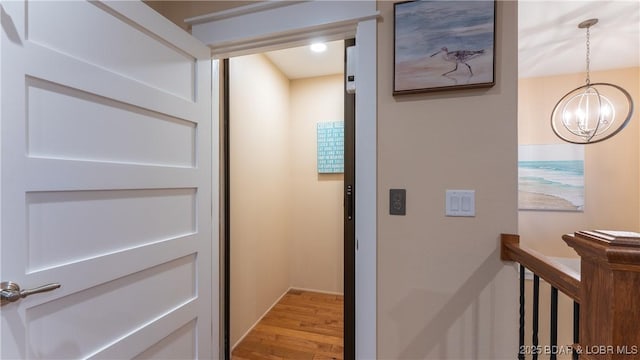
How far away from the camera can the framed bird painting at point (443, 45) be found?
3.78 feet

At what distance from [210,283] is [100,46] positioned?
1.20 metres

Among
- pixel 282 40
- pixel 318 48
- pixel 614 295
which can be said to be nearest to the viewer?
pixel 614 295

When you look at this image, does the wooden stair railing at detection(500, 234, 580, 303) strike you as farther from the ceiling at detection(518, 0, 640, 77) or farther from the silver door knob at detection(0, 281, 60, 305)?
the ceiling at detection(518, 0, 640, 77)

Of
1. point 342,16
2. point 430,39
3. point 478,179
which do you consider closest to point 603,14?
point 430,39

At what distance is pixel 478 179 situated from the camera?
1186 millimetres

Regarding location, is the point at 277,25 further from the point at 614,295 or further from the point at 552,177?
the point at 552,177

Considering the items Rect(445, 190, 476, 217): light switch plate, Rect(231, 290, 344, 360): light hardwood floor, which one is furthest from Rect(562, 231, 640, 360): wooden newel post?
Rect(231, 290, 344, 360): light hardwood floor

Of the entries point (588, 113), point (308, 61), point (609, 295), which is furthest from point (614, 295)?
point (308, 61)

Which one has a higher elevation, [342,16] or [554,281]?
[342,16]

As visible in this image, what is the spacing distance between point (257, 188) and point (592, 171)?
3503 millimetres

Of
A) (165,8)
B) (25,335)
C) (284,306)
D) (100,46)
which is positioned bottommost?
(284,306)

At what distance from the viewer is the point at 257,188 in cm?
246

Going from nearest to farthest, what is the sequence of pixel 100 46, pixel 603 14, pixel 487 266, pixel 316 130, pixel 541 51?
pixel 100 46 < pixel 487 266 < pixel 603 14 < pixel 541 51 < pixel 316 130

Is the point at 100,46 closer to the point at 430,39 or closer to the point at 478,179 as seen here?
the point at 430,39
